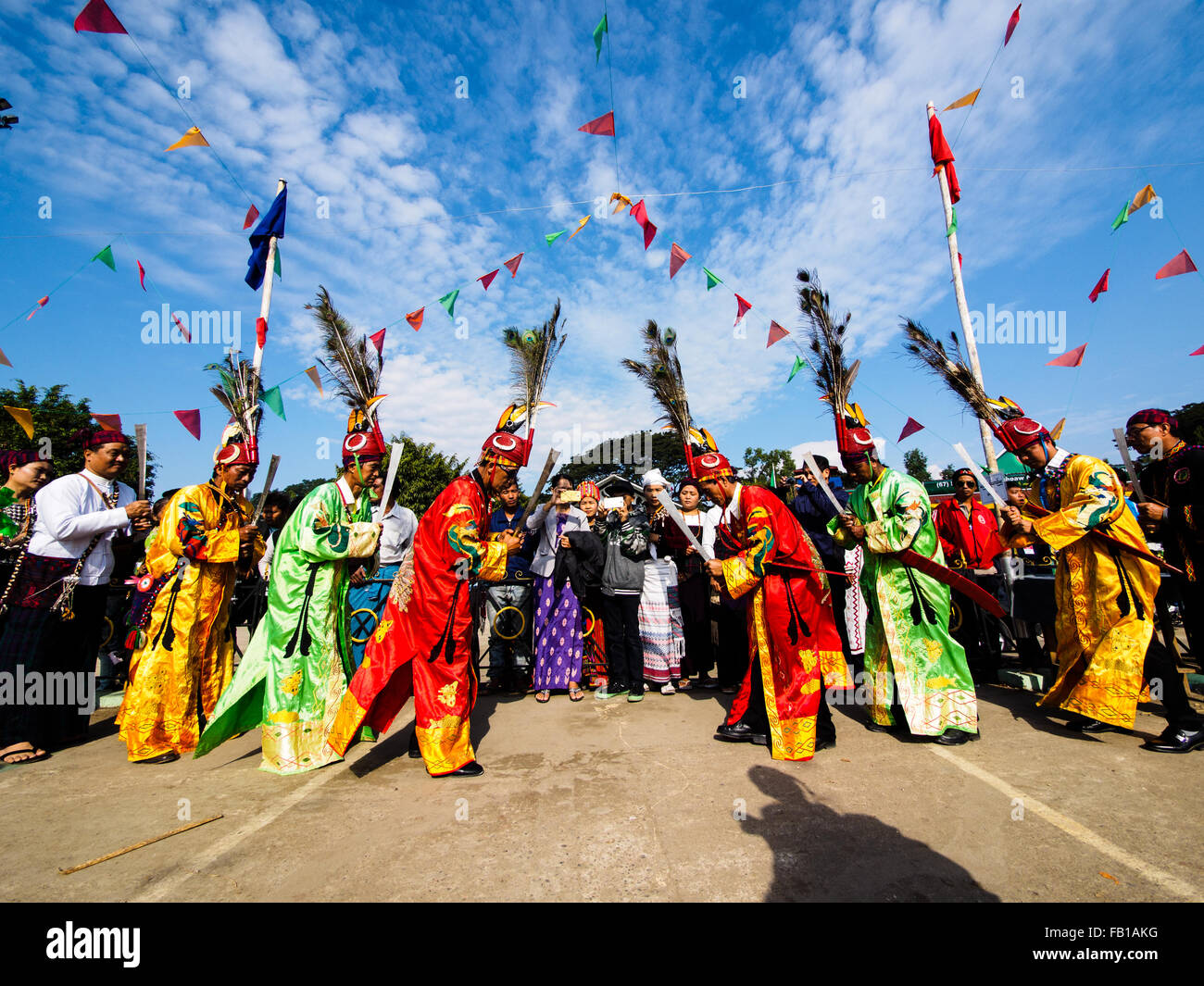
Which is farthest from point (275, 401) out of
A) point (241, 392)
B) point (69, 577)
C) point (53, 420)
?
point (53, 420)

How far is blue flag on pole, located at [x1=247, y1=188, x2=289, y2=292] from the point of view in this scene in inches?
293

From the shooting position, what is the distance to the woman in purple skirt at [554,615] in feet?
17.3

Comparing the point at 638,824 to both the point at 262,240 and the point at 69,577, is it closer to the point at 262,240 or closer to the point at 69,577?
the point at 69,577

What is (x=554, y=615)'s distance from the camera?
17.6 ft

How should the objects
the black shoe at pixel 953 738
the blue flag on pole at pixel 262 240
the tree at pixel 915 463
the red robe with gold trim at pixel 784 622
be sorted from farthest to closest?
the tree at pixel 915 463 < the blue flag on pole at pixel 262 240 < the black shoe at pixel 953 738 < the red robe with gold trim at pixel 784 622

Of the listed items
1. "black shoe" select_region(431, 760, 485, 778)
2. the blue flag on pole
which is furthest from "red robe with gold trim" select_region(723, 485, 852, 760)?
the blue flag on pole

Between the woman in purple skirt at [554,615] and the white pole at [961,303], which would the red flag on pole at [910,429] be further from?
the woman in purple skirt at [554,615]

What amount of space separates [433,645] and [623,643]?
7.49ft

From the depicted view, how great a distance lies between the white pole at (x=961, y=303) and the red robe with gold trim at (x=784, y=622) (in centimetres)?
609

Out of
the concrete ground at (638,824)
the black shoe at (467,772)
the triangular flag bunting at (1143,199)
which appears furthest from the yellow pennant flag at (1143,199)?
the black shoe at (467,772)
